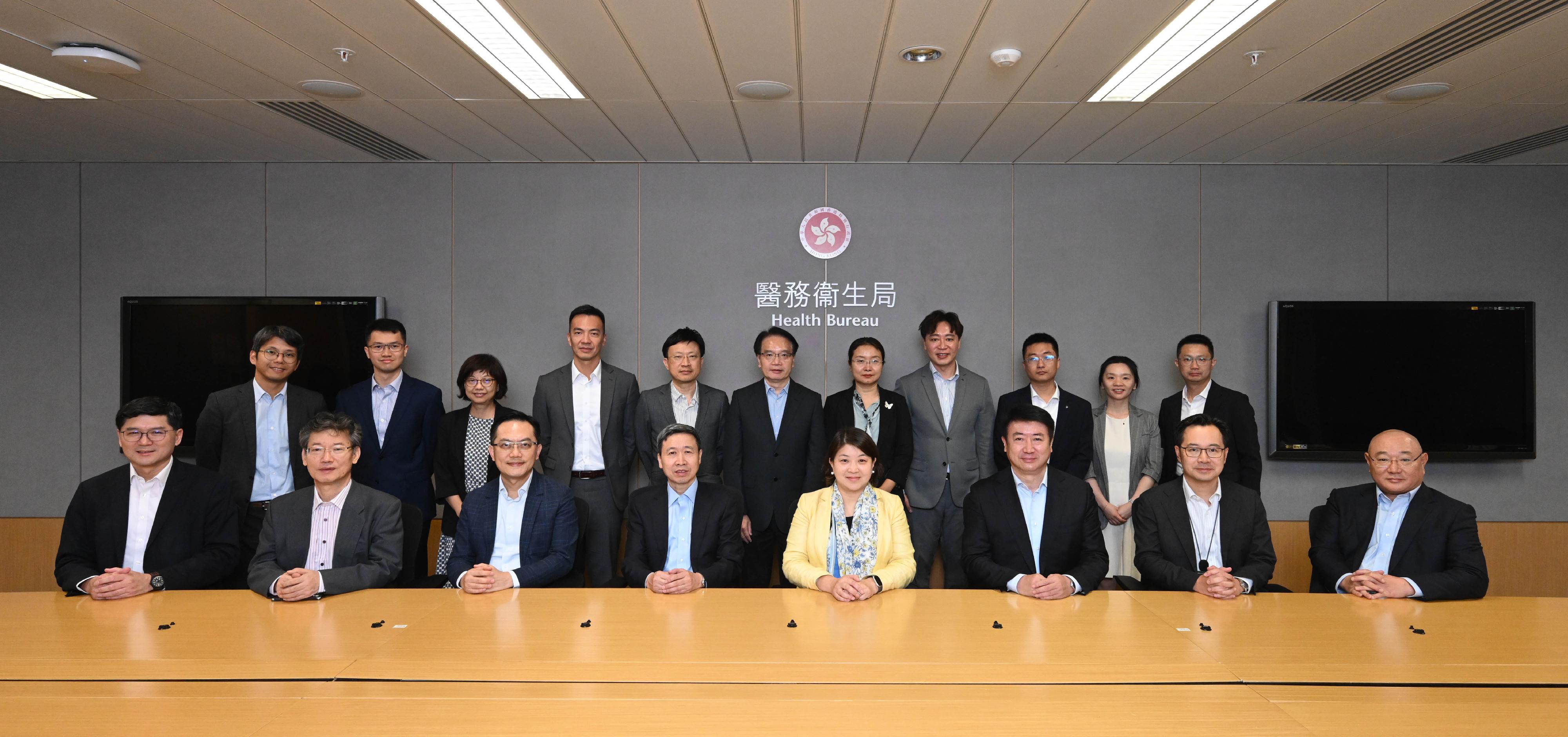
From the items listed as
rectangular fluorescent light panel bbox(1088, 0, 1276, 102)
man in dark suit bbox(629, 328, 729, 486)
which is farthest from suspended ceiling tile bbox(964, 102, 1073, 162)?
man in dark suit bbox(629, 328, 729, 486)

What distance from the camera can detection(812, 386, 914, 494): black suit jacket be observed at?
4441 mm

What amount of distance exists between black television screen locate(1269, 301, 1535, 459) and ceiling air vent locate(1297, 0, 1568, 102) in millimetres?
1699

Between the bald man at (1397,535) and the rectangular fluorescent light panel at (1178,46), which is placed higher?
the rectangular fluorescent light panel at (1178,46)

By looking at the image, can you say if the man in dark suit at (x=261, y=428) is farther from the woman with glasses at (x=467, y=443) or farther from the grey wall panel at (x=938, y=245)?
the grey wall panel at (x=938, y=245)

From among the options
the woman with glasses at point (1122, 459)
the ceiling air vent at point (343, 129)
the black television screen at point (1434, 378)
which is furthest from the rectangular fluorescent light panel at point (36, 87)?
the black television screen at point (1434, 378)

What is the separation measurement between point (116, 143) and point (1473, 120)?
746 centimetres

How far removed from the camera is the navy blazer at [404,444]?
4449 mm

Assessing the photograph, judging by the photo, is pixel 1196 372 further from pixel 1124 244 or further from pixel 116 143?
pixel 116 143

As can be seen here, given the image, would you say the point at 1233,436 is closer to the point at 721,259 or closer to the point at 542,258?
the point at 721,259

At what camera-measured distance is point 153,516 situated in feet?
10.9

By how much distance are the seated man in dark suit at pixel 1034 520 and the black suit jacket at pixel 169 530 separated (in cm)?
299

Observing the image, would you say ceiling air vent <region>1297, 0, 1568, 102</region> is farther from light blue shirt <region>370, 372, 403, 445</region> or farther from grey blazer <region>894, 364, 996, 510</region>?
light blue shirt <region>370, 372, 403, 445</region>

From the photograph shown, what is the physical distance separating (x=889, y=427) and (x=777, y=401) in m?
0.63

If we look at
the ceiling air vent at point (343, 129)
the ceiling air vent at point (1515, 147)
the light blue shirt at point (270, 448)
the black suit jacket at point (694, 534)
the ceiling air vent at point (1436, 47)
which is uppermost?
the ceiling air vent at point (343, 129)
